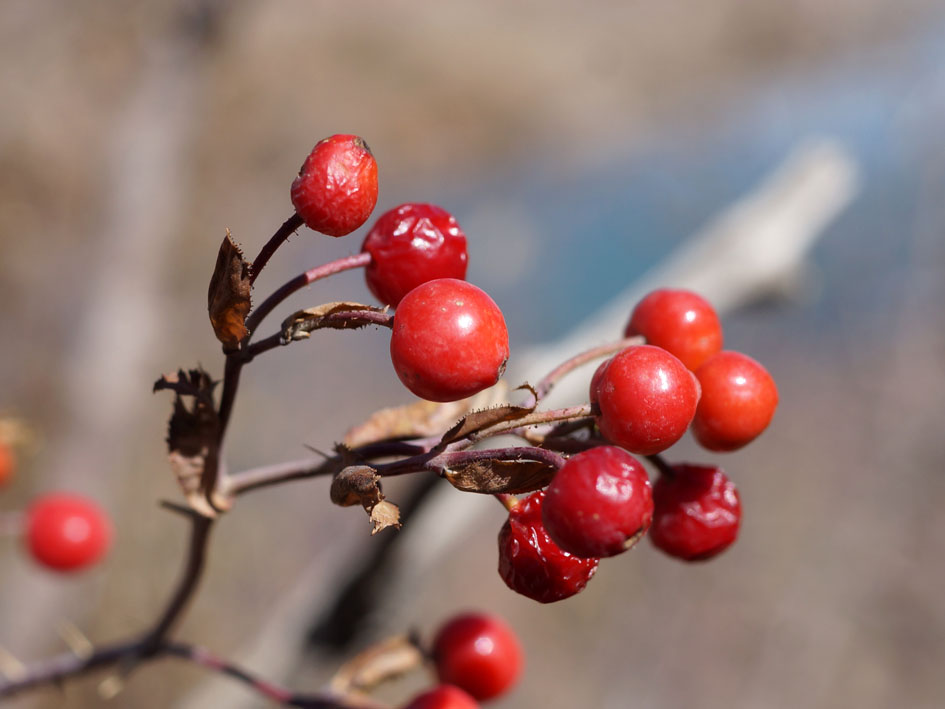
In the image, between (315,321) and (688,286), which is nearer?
(315,321)

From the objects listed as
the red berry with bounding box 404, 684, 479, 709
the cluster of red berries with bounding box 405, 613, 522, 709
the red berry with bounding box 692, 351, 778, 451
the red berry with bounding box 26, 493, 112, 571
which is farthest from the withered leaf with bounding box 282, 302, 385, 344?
the red berry with bounding box 26, 493, 112, 571

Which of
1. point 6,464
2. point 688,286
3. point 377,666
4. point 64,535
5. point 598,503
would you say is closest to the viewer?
point 598,503

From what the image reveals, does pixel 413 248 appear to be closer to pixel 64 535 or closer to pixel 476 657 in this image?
pixel 476 657

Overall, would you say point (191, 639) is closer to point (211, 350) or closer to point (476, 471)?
point (211, 350)

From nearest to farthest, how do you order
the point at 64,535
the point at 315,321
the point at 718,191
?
1. the point at 315,321
2. the point at 64,535
3. the point at 718,191

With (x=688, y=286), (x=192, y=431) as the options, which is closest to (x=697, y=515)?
(x=192, y=431)

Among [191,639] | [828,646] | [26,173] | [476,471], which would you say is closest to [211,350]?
[191,639]
